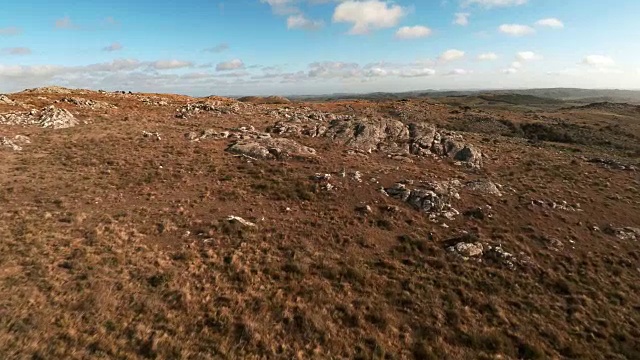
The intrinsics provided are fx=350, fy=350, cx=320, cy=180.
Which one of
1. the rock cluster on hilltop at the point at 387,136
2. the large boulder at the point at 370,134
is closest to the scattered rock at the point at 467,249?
the rock cluster on hilltop at the point at 387,136

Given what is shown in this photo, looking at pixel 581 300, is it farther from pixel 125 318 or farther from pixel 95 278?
pixel 95 278

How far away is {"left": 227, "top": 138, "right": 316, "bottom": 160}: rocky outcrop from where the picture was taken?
116 ft

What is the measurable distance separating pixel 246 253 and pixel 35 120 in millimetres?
41801

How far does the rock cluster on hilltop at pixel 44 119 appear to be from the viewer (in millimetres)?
42750

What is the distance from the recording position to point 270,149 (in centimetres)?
3650

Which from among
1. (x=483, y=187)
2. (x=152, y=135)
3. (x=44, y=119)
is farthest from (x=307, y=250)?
(x=44, y=119)

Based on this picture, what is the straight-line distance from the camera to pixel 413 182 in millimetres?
30328

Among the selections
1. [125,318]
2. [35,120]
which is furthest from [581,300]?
[35,120]

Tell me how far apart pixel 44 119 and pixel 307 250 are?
4299 centimetres

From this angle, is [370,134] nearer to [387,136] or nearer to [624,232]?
[387,136]

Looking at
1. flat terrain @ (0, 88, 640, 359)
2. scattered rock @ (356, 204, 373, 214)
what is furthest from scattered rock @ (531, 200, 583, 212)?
scattered rock @ (356, 204, 373, 214)

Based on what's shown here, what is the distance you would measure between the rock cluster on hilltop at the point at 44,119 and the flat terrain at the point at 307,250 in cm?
341

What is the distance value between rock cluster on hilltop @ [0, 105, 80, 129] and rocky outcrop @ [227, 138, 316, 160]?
23.4m

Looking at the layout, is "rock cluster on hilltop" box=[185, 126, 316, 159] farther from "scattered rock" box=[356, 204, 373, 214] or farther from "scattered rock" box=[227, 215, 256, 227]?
"scattered rock" box=[227, 215, 256, 227]
